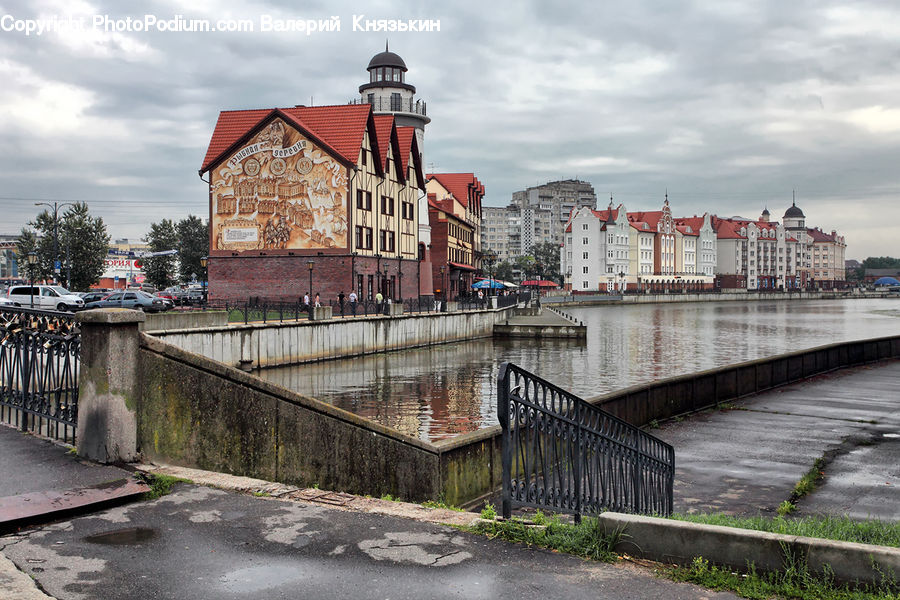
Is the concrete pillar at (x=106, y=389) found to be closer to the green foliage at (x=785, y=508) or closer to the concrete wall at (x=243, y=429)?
the concrete wall at (x=243, y=429)

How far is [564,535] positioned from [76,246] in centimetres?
7489

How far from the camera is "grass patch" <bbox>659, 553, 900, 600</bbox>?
4547 mm

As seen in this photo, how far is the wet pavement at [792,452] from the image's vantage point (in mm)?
11023

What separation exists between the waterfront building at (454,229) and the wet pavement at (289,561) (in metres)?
63.5

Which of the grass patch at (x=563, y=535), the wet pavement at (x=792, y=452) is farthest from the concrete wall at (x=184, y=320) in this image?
the grass patch at (x=563, y=535)

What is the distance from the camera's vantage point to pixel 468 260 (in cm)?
9394

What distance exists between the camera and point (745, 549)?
4.99m

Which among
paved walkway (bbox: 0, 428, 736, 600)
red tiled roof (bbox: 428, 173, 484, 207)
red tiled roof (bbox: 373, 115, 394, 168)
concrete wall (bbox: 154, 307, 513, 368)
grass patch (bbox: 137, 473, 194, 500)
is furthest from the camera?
red tiled roof (bbox: 428, 173, 484, 207)

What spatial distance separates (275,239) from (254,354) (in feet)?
53.4

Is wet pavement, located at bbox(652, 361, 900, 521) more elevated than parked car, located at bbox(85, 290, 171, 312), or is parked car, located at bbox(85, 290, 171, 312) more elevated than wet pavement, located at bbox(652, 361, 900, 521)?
parked car, located at bbox(85, 290, 171, 312)

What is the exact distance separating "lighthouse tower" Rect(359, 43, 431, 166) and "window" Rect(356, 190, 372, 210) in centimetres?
2432

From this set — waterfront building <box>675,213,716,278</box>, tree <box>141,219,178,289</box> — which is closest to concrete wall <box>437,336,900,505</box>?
tree <box>141,219,178,289</box>

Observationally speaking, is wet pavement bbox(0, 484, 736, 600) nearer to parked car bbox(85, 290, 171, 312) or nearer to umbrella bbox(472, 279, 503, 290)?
parked car bbox(85, 290, 171, 312)

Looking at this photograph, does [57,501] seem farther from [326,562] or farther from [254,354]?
[254,354]
